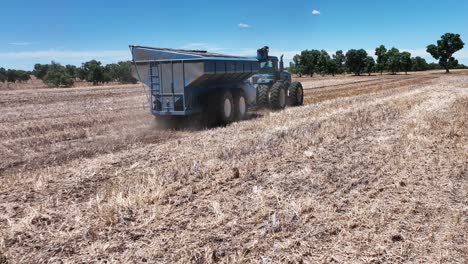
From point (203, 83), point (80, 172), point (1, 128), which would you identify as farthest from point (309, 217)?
point (1, 128)

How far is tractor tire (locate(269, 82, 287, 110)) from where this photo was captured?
626 inches

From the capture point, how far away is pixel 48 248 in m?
4.11

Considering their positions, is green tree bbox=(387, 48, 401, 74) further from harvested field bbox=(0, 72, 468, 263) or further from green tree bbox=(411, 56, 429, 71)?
harvested field bbox=(0, 72, 468, 263)

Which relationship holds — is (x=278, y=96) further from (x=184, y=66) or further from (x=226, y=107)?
(x=184, y=66)

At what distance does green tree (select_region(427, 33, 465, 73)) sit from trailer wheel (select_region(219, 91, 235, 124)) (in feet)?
290

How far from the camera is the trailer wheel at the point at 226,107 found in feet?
40.3

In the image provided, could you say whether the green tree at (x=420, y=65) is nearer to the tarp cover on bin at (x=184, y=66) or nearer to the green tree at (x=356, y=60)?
the green tree at (x=356, y=60)

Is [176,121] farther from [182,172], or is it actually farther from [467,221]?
[467,221]

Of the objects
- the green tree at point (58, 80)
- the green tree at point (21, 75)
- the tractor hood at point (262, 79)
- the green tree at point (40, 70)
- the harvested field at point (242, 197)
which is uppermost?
the green tree at point (40, 70)

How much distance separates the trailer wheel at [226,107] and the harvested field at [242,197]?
1.88 meters

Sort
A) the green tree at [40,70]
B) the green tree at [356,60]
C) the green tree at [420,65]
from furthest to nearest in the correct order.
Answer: the green tree at [420,65] < the green tree at [356,60] < the green tree at [40,70]

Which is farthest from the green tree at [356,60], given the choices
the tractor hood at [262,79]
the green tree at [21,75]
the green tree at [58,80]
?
the tractor hood at [262,79]

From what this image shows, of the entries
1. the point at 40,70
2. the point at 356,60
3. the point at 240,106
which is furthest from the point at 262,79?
the point at 356,60

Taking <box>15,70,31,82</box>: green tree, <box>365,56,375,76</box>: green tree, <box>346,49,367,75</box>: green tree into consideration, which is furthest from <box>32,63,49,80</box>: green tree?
<box>365,56,375,76</box>: green tree
